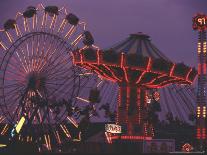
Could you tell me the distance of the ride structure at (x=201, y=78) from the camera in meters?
56.2

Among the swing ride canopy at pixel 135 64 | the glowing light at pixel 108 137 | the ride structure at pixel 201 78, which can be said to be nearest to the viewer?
the swing ride canopy at pixel 135 64

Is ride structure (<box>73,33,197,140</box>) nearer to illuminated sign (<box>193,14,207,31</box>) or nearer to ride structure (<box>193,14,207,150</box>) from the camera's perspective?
ride structure (<box>193,14,207,150</box>)

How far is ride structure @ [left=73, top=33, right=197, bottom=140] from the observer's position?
171 feet

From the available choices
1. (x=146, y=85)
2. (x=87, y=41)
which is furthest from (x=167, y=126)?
(x=87, y=41)

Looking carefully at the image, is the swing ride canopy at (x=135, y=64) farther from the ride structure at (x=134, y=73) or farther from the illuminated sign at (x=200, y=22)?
the illuminated sign at (x=200, y=22)

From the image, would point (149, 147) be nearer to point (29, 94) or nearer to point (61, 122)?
point (61, 122)

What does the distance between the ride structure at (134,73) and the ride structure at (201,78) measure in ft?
5.62

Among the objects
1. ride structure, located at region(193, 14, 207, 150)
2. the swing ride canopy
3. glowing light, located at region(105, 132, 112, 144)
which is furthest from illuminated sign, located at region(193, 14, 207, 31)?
glowing light, located at region(105, 132, 112, 144)

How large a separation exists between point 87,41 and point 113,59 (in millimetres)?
2946

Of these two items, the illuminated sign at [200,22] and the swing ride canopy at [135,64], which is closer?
the swing ride canopy at [135,64]

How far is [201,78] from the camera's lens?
187 feet

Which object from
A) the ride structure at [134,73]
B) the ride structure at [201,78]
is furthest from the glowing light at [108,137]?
the ride structure at [201,78]

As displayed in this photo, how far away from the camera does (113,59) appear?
52.2 metres

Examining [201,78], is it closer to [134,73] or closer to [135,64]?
[134,73]
